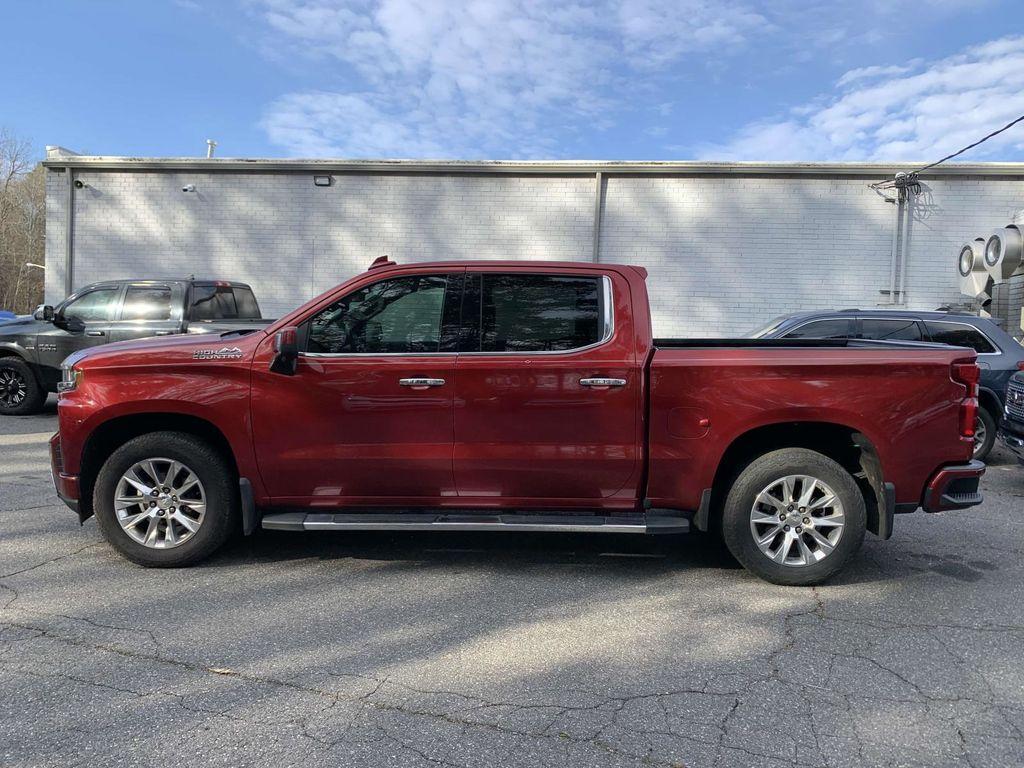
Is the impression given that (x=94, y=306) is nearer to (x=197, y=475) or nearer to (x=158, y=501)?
(x=158, y=501)

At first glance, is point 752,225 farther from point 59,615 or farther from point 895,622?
point 59,615

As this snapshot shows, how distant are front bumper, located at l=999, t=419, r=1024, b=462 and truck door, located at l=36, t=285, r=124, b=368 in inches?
428

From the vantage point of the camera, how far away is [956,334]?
8180mm

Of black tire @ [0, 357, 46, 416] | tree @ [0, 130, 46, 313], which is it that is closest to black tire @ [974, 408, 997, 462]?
black tire @ [0, 357, 46, 416]

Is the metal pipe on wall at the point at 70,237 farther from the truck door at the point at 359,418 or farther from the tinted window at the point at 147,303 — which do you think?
the truck door at the point at 359,418

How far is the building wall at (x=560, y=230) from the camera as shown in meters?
13.6

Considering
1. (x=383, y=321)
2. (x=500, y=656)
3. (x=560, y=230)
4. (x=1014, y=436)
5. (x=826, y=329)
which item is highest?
(x=560, y=230)

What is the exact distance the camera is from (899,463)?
167 inches

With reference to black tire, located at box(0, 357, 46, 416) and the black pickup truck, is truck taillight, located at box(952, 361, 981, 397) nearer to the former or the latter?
the black pickup truck

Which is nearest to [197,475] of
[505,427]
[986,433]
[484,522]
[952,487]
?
[484,522]

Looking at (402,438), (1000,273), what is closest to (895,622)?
(402,438)

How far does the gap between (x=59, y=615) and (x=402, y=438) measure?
2.03 m

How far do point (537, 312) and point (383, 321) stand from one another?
963 mm

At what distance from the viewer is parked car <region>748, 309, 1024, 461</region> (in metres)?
7.84
